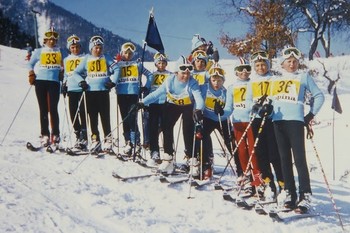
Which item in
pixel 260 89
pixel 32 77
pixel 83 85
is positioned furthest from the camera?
pixel 32 77

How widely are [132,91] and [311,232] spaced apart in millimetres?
4605

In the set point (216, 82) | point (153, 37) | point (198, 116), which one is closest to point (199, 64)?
point (216, 82)

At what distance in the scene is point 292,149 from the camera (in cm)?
585

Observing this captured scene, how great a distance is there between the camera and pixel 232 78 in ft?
87.5

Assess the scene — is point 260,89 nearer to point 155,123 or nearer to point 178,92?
point 178,92

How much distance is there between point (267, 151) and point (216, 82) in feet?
5.45

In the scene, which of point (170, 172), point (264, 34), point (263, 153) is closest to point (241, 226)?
point (263, 153)

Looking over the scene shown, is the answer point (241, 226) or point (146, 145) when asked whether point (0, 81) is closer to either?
point (146, 145)

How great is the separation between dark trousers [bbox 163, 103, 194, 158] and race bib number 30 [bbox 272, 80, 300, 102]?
178 centimetres

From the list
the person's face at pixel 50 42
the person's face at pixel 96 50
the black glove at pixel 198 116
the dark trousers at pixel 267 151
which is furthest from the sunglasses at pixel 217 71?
the person's face at pixel 50 42

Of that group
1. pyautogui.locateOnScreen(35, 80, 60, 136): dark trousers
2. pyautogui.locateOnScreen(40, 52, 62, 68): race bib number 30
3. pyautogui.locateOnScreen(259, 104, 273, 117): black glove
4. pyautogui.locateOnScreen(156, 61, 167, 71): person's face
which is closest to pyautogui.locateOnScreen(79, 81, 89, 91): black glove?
pyautogui.locateOnScreen(35, 80, 60, 136): dark trousers

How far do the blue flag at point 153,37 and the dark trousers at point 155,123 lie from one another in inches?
57.8

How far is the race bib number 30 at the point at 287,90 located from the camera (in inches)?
228

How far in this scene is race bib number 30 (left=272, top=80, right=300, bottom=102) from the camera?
19.0ft
